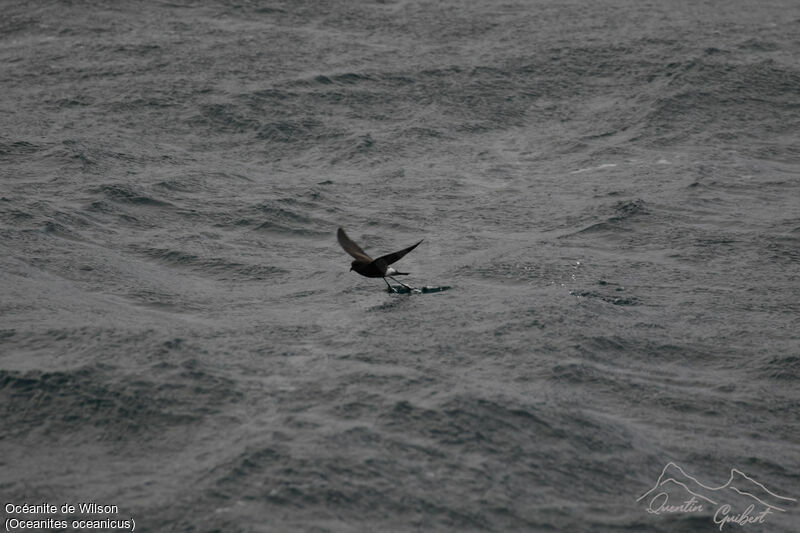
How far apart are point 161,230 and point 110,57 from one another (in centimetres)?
887

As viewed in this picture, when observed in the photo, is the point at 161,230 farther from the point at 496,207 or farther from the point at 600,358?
the point at 600,358

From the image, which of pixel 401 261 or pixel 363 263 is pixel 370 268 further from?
pixel 401 261

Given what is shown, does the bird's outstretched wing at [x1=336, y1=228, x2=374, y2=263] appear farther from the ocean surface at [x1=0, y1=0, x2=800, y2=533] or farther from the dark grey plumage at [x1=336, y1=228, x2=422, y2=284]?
the ocean surface at [x1=0, y1=0, x2=800, y2=533]

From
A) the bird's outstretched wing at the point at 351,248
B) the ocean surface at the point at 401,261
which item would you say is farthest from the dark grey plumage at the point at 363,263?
the ocean surface at the point at 401,261

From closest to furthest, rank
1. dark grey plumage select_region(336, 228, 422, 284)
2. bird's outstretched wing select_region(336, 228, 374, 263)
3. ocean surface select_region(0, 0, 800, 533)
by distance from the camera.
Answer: ocean surface select_region(0, 0, 800, 533), dark grey plumage select_region(336, 228, 422, 284), bird's outstretched wing select_region(336, 228, 374, 263)

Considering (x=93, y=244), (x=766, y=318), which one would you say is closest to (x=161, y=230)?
(x=93, y=244)

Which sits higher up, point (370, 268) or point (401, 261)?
point (370, 268)

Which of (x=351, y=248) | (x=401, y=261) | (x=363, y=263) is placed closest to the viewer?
(x=363, y=263)

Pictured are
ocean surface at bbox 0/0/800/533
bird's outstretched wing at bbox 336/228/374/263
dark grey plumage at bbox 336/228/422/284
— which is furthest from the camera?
bird's outstretched wing at bbox 336/228/374/263

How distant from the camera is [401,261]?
13609 millimetres

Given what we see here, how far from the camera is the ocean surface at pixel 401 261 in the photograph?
27.1 feet

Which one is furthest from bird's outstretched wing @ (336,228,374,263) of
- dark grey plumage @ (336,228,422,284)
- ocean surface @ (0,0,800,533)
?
ocean surface @ (0,0,800,533)

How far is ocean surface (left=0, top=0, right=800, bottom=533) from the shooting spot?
27.1ft

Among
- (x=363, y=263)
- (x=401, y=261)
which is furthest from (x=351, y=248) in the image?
(x=401, y=261)
